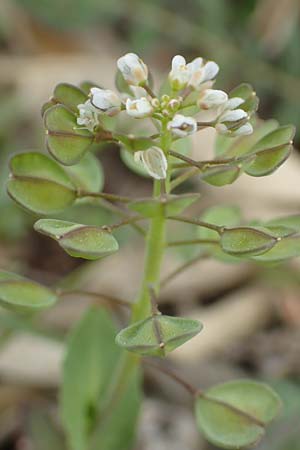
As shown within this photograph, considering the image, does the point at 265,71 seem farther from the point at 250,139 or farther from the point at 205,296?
the point at 250,139

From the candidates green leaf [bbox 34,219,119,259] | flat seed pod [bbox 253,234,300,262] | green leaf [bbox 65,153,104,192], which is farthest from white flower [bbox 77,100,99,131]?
flat seed pod [bbox 253,234,300,262]

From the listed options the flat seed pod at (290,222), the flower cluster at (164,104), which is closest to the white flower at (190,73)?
the flower cluster at (164,104)

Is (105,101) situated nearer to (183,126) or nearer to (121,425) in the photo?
(183,126)

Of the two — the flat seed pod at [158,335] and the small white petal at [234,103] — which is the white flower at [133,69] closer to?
the small white petal at [234,103]

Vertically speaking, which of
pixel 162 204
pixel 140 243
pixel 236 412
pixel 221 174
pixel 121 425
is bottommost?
pixel 140 243

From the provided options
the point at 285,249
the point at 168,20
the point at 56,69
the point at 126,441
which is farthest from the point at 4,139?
the point at 285,249

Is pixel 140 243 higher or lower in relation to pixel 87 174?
lower

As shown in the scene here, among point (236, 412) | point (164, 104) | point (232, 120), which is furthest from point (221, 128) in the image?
Result: point (236, 412)
